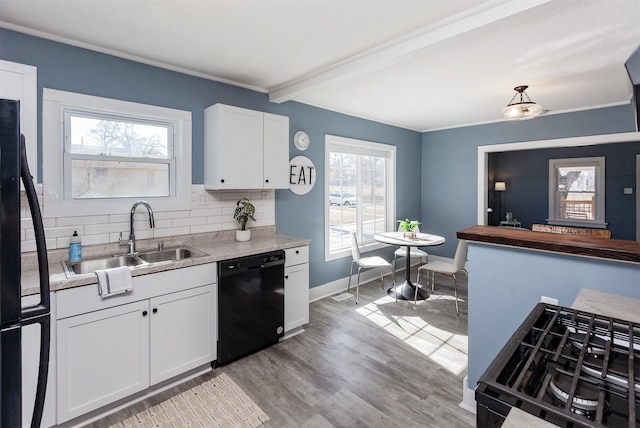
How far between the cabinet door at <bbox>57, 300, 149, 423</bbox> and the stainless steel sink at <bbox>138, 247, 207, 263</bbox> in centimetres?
56

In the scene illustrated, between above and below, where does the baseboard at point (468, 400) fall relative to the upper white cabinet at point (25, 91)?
below

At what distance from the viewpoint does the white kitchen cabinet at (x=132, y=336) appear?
1887 mm

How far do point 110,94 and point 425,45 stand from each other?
239 centimetres

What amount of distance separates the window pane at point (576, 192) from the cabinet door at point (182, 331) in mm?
7685

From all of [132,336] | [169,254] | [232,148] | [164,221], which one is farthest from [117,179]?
[132,336]

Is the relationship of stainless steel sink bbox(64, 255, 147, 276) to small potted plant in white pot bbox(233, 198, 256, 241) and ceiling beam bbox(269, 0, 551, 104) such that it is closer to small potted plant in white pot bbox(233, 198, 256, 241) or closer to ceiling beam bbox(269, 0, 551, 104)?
small potted plant in white pot bbox(233, 198, 256, 241)

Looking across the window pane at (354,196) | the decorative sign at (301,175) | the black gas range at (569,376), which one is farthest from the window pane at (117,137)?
the black gas range at (569,376)

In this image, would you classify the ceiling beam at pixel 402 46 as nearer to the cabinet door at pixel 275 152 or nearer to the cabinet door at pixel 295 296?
the cabinet door at pixel 275 152

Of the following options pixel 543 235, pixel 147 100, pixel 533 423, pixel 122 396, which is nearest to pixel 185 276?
pixel 122 396

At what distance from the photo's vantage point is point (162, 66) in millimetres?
2752

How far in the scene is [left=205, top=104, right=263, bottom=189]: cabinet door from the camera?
2861mm

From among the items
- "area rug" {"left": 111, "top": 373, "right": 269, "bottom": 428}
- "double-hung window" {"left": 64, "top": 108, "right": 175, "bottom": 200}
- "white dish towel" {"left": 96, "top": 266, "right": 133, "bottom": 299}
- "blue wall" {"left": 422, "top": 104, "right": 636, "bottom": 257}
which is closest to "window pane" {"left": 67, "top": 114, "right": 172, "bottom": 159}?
"double-hung window" {"left": 64, "top": 108, "right": 175, "bottom": 200}

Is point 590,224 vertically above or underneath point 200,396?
above

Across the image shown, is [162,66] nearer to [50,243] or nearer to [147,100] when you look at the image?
[147,100]
